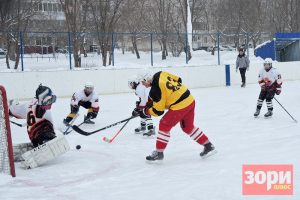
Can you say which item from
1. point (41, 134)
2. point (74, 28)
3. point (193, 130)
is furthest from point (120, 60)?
point (193, 130)

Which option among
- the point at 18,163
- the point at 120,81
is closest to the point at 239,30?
the point at 120,81

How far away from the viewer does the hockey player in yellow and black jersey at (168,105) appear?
4.13 metres

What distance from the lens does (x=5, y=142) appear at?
3855mm

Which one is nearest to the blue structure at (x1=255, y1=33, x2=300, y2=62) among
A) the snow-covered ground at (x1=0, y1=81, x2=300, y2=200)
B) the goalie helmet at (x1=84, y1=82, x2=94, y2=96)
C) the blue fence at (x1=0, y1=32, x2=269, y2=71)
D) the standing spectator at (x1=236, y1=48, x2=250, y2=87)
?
the blue fence at (x1=0, y1=32, x2=269, y2=71)

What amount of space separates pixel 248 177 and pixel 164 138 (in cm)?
97

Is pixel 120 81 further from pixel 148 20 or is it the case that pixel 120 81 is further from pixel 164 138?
pixel 148 20

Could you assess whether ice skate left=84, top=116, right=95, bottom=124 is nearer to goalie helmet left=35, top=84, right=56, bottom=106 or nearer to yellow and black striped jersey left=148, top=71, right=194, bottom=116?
goalie helmet left=35, top=84, right=56, bottom=106

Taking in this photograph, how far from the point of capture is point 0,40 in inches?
547

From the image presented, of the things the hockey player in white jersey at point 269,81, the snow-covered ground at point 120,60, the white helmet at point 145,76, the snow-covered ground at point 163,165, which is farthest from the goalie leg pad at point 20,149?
the snow-covered ground at point 120,60

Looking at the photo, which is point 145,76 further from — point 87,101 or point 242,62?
point 242,62

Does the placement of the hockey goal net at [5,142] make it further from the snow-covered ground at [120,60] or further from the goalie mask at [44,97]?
the snow-covered ground at [120,60]

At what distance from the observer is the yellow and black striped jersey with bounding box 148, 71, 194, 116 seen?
4117 millimetres

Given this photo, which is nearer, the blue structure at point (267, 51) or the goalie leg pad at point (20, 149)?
the goalie leg pad at point (20, 149)

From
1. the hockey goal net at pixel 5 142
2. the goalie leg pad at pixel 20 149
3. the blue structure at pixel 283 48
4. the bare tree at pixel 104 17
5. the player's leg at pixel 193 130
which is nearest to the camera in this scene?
the hockey goal net at pixel 5 142
